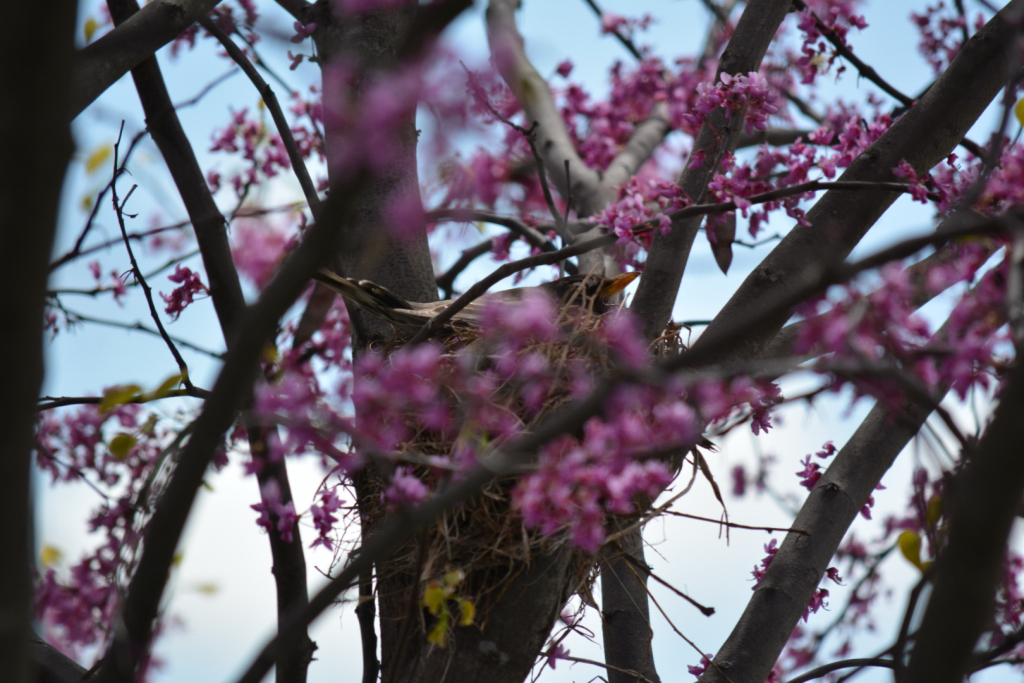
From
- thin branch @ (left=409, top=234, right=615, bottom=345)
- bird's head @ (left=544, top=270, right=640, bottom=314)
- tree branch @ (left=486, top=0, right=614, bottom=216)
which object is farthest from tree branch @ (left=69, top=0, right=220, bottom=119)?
tree branch @ (left=486, top=0, right=614, bottom=216)

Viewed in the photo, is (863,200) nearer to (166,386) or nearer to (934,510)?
(934,510)

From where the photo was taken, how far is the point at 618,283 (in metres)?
2.83

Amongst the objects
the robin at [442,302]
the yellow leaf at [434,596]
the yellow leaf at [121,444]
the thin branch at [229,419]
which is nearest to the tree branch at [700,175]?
the robin at [442,302]

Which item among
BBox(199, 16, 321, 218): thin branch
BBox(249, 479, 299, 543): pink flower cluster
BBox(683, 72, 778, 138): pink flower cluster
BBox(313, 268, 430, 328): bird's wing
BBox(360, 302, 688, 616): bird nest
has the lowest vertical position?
BBox(249, 479, 299, 543): pink flower cluster

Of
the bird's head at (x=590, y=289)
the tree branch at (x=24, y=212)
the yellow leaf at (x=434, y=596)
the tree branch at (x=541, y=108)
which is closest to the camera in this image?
the tree branch at (x=24, y=212)

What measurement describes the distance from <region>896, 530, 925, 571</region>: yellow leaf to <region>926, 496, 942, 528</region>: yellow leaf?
0.21 feet

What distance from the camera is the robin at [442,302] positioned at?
246 centimetres

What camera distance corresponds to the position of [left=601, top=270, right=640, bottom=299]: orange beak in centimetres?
278

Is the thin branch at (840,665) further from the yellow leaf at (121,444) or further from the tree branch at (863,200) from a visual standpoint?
the yellow leaf at (121,444)

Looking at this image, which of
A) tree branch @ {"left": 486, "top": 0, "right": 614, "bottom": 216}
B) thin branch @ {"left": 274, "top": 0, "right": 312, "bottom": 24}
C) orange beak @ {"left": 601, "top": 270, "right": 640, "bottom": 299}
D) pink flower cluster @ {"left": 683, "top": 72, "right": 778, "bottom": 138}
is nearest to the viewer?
pink flower cluster @ {"left": 683, "top": 72, "right": 778, "bottom": 138}

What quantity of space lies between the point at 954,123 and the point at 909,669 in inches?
67.1

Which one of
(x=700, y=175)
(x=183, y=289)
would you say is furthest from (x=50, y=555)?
(x=700, y=175)

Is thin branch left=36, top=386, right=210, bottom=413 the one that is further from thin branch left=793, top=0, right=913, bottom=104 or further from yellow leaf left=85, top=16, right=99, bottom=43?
thin branch left=793, top=0, right=913, bottom=104

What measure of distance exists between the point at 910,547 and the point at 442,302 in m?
1.63
